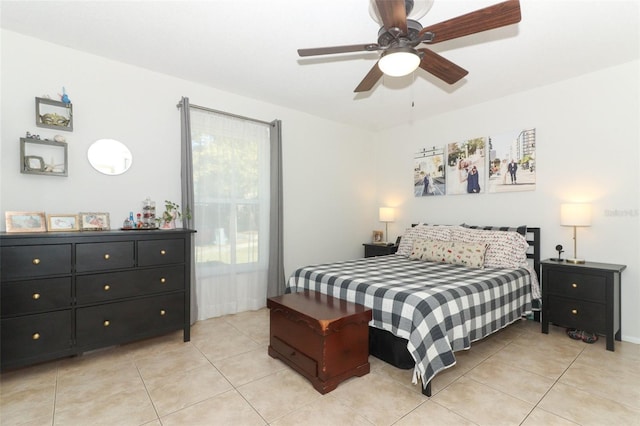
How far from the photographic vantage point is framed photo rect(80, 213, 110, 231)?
271cm

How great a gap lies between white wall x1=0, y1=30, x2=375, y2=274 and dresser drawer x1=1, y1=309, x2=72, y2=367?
95cm

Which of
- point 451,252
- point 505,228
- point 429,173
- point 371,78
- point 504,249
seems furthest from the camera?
point 429,173

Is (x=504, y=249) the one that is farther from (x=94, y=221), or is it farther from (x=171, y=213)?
(x=94, y=221)

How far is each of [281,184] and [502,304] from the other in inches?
108

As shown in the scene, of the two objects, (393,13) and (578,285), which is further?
(578,285)

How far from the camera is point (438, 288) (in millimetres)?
2369

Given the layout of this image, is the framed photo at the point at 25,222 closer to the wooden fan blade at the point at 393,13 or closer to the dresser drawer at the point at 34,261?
the dresser drawer at the point at 34,261

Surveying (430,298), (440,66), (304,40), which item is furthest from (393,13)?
(430,298)

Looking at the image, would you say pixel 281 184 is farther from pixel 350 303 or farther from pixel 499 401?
pixel 499 401

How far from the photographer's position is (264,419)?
1838mm

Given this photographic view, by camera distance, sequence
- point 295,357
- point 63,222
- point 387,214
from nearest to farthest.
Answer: point 295,357 < point 63,222 < point 387,214

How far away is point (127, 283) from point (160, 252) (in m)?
0.35

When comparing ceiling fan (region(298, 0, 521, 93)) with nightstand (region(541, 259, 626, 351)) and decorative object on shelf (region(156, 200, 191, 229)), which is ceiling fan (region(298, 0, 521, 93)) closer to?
decorative object on shelf (region(156, 200, 191, 229))

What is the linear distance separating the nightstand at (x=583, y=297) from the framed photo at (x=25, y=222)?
4.52 meters
